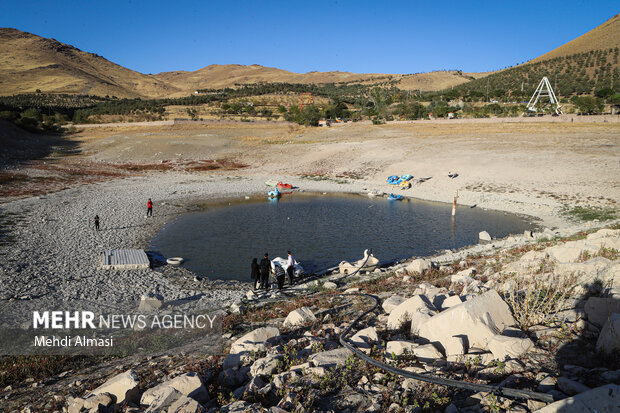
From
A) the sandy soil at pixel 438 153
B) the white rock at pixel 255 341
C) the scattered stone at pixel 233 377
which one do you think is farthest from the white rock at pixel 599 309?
the sandy soil at pixel 438 153

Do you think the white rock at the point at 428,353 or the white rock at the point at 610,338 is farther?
the white rock at the point at 428,353

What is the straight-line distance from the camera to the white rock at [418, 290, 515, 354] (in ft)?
21.5

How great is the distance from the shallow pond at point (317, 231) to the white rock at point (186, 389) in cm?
1107

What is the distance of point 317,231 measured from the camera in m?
24.7

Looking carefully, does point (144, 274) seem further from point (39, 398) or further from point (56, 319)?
point (39, 398)

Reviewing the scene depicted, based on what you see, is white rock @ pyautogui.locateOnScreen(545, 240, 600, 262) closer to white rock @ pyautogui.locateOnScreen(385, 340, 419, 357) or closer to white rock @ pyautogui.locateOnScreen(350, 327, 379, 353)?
white rock @ pyautogui.locateOnScreen(350, 327, 379, 353)

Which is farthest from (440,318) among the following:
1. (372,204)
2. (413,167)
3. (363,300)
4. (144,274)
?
(413,167)

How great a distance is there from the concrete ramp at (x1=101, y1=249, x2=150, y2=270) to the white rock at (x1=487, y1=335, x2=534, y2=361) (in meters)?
15.1

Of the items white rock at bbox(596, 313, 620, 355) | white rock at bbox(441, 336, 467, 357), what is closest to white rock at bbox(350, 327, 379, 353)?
white rock at bbox(441, 336, 467, 357)

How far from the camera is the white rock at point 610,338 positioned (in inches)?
223

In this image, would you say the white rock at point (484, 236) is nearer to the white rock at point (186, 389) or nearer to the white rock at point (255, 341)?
the white rock at point (255, 341)

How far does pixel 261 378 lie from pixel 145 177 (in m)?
42.4

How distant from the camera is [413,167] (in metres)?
43.4

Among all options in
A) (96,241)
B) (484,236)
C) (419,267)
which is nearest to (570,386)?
(419,267)
